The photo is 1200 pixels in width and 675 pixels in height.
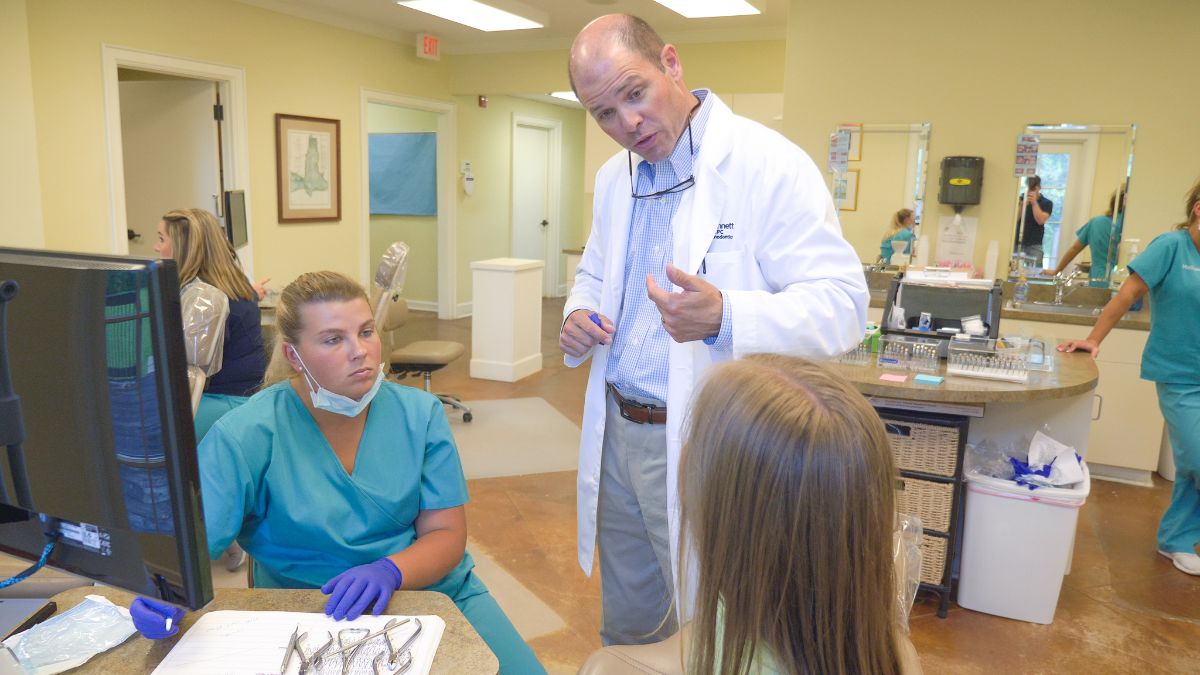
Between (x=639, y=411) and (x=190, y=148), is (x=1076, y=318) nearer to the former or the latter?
(x=639, y=411)

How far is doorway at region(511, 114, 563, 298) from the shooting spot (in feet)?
30.3

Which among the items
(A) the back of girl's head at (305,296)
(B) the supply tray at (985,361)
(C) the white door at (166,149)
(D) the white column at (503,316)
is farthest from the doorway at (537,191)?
(A) the back of girl's head at (305,296)

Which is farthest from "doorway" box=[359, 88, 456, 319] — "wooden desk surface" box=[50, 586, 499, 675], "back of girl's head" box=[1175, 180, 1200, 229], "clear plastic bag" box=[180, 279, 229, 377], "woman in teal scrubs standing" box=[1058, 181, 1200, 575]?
"wooden desk surface" box=[50, 586, 499, 675]

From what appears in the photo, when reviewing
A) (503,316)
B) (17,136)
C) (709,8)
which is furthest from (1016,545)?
(17,136)

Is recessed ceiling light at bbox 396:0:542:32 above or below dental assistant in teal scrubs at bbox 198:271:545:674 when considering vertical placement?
above

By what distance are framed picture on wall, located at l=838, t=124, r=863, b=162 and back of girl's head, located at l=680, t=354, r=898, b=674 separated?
13.8ft

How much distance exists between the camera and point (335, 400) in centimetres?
149

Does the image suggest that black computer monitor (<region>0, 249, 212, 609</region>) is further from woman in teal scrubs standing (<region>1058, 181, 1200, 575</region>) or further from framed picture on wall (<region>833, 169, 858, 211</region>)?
framed picture on wall (<region>833, 169, 858, 211</region>)

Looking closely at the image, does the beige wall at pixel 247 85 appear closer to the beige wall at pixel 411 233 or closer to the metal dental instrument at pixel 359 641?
the beige wall at pixel 411 233

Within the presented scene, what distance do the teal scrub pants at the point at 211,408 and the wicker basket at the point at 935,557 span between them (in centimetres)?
229

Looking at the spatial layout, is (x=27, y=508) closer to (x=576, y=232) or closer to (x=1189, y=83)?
(x=1189, y=83)

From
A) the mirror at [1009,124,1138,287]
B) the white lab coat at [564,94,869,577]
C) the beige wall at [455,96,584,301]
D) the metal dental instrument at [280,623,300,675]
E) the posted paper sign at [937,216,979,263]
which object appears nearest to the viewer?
the metal dental instrument at [280,623,300,675]

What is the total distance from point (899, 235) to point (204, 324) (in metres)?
3.74

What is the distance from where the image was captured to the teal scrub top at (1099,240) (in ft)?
14.5
